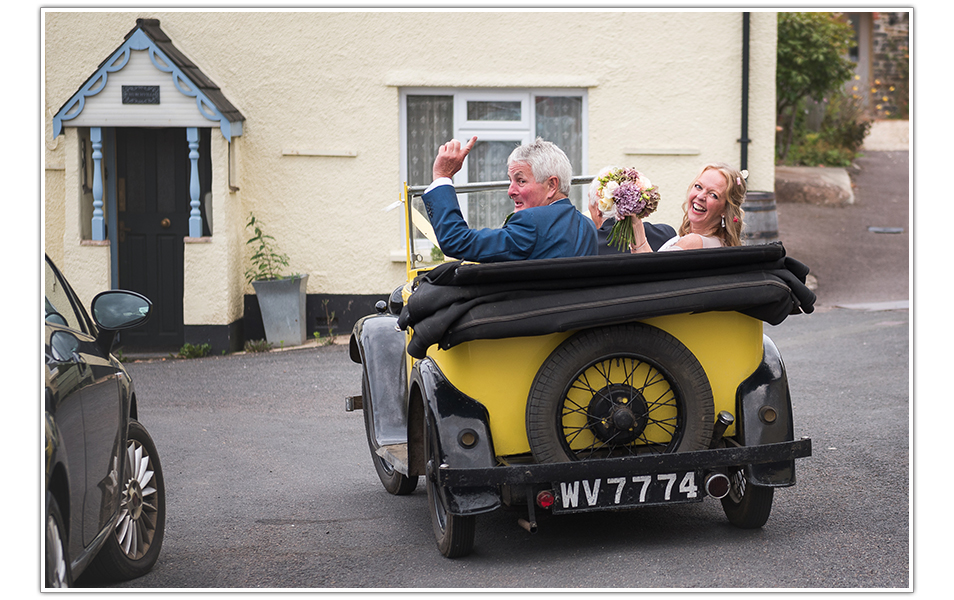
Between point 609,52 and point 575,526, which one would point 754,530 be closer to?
point 575,526

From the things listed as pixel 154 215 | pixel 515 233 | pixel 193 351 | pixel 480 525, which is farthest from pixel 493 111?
pixel 515 233

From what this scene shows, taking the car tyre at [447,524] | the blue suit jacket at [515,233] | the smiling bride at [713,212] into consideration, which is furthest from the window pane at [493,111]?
the car tyre at [447,524]

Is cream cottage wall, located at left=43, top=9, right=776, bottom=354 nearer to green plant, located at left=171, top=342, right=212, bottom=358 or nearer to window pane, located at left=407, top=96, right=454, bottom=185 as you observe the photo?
window pane, located at left=407, top=96, right=454, bottom=185

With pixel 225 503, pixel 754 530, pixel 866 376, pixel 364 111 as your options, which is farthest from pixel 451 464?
pixel 364 111

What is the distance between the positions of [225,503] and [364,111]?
6.32 meters

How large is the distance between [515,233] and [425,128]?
714 centimetres

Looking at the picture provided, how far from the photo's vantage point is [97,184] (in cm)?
971

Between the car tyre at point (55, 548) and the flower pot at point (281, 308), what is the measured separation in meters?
7.26

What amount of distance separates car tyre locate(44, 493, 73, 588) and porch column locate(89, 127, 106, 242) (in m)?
7.49

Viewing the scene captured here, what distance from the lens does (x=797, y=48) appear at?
56.0ft

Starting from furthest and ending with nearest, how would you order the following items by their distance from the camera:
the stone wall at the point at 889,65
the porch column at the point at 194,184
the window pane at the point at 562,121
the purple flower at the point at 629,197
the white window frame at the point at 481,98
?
the stone wall at the point at 889,65
the window pane at the point at 562,121
the white window frame at the point at 481,98
the porch column at the point at 194,184
the purple flower at the point at 629,197

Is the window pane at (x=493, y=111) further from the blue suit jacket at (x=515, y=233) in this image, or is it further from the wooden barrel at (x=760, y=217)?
the blue suit jacket at (x=515, y=233)

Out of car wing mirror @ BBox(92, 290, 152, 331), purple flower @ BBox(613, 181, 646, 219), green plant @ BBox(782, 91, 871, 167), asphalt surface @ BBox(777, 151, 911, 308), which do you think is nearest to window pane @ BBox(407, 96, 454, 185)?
asphalt surface @ BBox(777, 151, 911, 308)

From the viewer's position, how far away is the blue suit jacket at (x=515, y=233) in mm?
3658
